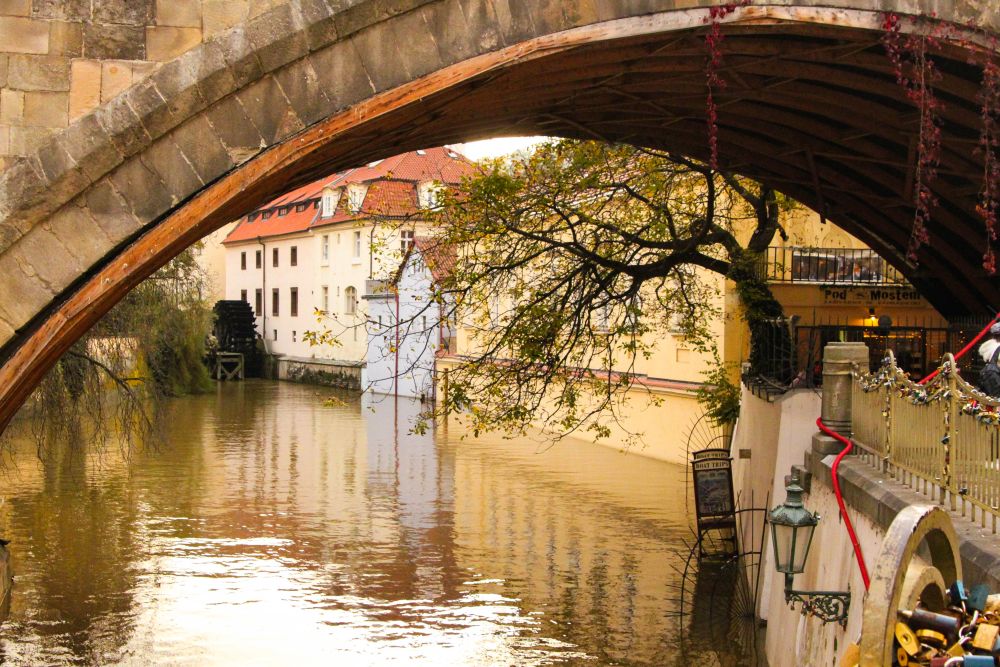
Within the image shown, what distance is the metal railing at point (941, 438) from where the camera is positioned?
6.13 m

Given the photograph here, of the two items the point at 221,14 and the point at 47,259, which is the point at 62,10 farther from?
the point at 47,259

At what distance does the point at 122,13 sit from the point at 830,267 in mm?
16942

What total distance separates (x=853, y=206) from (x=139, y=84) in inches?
387

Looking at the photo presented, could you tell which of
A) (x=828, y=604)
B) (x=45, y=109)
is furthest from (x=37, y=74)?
(x=828, y=604)

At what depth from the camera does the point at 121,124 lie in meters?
6.43

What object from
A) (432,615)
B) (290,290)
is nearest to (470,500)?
(432,615)

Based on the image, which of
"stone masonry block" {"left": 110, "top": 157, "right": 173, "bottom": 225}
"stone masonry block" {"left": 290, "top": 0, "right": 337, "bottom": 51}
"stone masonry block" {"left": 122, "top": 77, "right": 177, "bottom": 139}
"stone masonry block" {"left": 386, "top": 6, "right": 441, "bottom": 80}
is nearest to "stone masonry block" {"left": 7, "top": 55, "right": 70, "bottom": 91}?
"stone masonry block" {"left": 122, "top": 77, "right": 177, "bottom": 139}

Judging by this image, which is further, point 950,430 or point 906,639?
point 950,430

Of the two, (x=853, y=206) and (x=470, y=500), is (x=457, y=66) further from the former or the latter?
(x=470, y=500)

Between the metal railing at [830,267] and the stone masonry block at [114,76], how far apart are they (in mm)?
15935

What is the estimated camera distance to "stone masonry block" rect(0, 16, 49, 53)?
653cm

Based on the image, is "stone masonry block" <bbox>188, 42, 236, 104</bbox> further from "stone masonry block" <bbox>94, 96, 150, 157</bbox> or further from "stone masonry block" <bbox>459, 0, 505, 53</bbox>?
"stone masonry block" <bbox>459, 0, 505, 53</bbox>

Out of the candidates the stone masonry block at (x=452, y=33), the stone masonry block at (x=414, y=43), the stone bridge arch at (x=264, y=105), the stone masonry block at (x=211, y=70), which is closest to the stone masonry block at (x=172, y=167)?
the stone bridge arch at (x=264, y=105)

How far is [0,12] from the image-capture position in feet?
21.5
